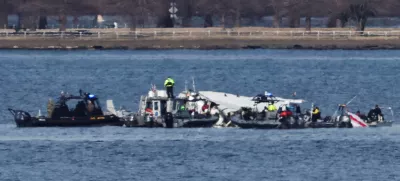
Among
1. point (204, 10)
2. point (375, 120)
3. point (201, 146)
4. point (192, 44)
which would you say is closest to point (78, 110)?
point (201, 146)

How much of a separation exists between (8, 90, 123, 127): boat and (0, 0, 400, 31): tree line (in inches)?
3591

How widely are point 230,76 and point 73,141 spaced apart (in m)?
53.0

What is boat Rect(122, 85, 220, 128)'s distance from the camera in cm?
6869

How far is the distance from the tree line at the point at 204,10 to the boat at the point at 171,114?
8965 centimetres

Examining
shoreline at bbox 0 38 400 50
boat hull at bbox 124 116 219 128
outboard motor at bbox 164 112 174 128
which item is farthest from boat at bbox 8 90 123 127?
shoreline at bbox 0 38 400 50

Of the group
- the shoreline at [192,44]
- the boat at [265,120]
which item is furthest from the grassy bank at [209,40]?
the boat at [265,120]

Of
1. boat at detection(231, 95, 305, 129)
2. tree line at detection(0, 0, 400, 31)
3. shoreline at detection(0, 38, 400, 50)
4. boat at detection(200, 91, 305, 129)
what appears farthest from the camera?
tree line at detection(0, 0, 400, 31)

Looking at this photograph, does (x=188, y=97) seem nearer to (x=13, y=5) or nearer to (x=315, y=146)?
(x=315, y=146)

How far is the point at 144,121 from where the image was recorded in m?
69.2

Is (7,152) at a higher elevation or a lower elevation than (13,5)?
lower

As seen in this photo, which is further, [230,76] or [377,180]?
[230,76]

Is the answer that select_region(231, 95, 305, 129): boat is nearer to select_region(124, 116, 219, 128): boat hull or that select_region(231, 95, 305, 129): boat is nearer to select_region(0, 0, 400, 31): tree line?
select_region(124, 116, 219, 128): boat hull

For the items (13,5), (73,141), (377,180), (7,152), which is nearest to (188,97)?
(73,141)

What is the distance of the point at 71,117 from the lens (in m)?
69.3
